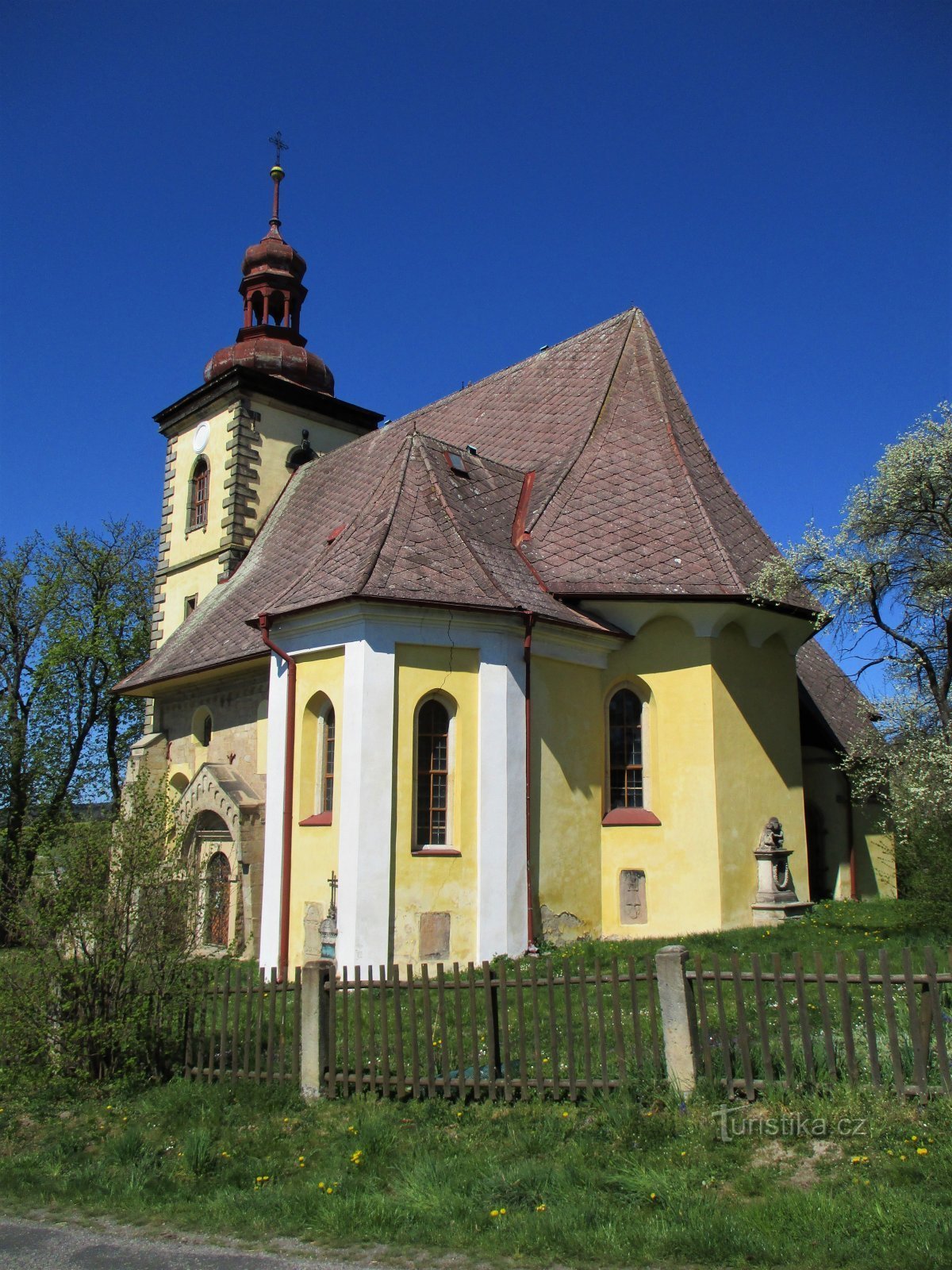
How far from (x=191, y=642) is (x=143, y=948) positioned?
1219cm

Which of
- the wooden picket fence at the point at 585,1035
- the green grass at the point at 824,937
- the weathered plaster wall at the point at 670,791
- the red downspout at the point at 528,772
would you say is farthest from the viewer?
the weathered plaster wall at the point at 670,791

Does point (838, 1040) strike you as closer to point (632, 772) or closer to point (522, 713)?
point (522, 713)

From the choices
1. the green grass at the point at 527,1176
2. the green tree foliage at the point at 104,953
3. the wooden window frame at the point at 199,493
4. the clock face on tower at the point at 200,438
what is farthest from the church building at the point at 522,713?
the clock face on tower at the point at 200,438

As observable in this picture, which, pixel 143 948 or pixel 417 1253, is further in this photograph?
pixel 143 948

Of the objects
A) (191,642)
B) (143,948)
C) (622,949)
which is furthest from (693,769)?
(191,642)

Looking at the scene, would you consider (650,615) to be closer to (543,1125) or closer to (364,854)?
(364,854)

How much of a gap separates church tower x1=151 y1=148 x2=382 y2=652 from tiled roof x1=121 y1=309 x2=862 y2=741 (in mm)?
1281

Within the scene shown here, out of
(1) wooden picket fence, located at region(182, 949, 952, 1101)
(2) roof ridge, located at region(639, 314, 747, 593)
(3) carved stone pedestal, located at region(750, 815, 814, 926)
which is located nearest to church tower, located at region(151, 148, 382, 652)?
(2) roof ridge, located at region(639, 314, 747, 593)

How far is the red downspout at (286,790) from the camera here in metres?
14.9

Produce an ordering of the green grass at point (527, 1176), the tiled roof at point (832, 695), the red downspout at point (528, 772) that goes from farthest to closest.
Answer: the tiled roof at point (832, 695)
the red downspout at point (528, 772)
the green grass at point (527, 1176)

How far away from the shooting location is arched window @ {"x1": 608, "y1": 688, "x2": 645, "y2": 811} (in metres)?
16.6

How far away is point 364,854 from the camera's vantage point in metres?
13.9

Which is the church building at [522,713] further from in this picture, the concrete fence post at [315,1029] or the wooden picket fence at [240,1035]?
the concrete fence post at [315,1029]

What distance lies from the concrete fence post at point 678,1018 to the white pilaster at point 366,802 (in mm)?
6390
